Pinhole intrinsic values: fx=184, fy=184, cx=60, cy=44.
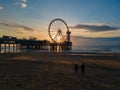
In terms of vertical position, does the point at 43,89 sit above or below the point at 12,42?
below

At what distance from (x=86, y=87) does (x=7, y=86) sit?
5026mm

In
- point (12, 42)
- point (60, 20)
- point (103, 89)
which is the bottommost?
point (103, 89)

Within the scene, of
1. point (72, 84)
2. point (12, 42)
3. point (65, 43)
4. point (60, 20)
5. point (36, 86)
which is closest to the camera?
point (36, 86)

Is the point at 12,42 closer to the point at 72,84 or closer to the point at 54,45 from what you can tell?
the point at 54,45

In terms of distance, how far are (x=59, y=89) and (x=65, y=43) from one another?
291 ft

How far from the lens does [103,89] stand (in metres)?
11.7

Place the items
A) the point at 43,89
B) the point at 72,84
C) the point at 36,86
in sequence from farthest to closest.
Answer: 1. the point at 72,84
2. the point at 36,86
3. the point at 43,89

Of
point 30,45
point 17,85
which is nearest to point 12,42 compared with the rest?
point 30,45

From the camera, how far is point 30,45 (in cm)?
10225

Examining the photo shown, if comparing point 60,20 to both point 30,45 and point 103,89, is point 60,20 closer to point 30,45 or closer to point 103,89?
point 30,45

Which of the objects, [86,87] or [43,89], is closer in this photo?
[43,89]

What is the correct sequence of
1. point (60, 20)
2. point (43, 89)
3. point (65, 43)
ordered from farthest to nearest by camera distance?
point (65, 43)
point (60, 20)
point (43, 89)

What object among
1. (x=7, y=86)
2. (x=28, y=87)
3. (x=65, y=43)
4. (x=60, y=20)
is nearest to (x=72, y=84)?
(x=28, y=87)

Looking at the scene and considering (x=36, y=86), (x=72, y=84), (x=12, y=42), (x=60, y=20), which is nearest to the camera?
(x=36, y=86)
